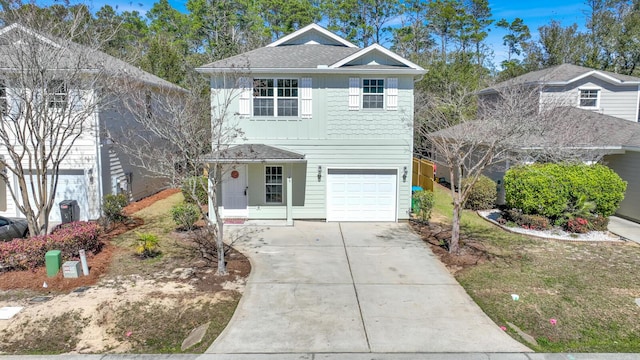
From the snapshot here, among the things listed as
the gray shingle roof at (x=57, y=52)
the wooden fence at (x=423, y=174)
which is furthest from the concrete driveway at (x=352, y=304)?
the wooden fence at (x=423, y=174)

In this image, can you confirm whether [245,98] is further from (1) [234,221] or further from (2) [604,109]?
(2) [604,109]

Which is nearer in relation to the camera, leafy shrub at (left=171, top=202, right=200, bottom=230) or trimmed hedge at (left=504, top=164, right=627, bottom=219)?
leafy shrub at (left=171, top=202, right=200, bottom=230)

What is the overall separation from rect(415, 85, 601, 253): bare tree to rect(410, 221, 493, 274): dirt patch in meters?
0.39

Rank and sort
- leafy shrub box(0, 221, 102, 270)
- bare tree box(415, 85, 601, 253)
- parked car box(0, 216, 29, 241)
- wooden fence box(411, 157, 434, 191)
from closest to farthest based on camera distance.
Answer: leafy shrub box(0, 221, 102, 270)
bare tree box(415, 85, 601, 253)
parked car box(0, 216, 29, 241)
wooden fence box(411, 157, 434, 191)

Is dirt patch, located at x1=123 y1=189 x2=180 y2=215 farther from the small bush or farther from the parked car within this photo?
the small bush

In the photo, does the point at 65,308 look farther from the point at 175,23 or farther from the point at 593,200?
the point at 175,23

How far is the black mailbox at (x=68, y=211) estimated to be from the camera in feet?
50.8

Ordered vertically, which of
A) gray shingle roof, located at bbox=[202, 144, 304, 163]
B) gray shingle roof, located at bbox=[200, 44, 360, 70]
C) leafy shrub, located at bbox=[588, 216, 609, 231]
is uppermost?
gray shingle roof, located at bbox=[200, 44, 360, 70]

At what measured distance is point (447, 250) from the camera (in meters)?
13.1

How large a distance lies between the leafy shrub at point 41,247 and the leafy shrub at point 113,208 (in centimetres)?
326

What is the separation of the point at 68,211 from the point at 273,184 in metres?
7.52

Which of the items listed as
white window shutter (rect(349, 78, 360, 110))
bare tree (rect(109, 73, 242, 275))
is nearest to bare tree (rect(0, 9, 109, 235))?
bare tree (rect(109, 73, 242, 275))

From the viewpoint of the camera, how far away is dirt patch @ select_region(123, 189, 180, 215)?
18172 mm

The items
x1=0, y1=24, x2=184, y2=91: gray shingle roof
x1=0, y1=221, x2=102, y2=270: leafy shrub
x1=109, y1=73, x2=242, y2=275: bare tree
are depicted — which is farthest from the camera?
x1=0, y1=24, x2=184, y2=91: gray shingle roof
